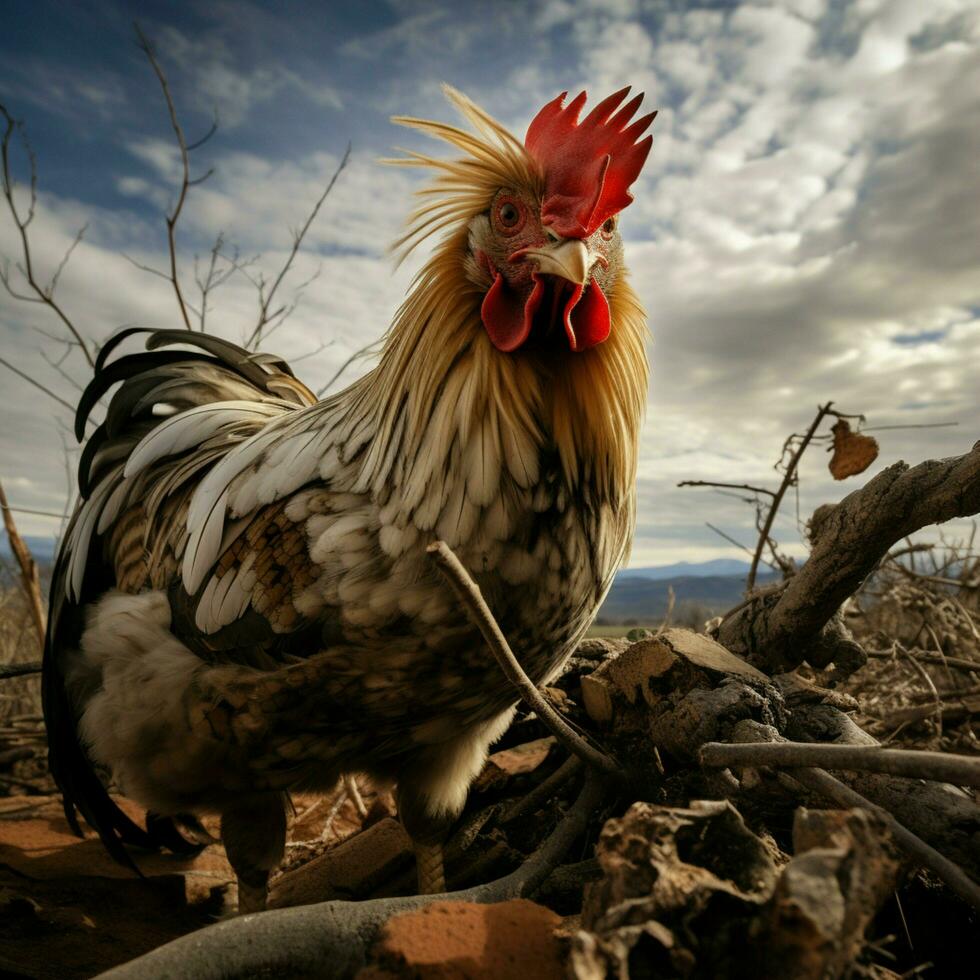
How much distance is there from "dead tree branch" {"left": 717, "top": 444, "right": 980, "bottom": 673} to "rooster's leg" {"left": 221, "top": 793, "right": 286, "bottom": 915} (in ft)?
5.71

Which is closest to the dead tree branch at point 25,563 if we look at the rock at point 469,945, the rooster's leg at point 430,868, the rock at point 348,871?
the rock at point 348,871

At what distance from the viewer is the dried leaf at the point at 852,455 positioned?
→ 2736 millimetres

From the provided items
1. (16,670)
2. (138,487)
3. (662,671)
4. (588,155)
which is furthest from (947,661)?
(16,670)

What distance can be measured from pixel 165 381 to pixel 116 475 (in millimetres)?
489

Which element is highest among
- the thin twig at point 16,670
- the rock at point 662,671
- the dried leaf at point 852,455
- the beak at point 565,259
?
the beak at point 565,259

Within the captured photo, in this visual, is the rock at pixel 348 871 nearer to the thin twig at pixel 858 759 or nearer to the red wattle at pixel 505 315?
the thin twig at pixel 858 759

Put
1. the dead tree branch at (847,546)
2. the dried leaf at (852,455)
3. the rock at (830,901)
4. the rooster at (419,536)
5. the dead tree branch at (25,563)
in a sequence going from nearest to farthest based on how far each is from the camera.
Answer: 1. the rock at (830,901)
2. the dead tree branch at (847,546)
3. the rooster at (419,536)
4. the dried leaf at (852,455)
5. the dead tree branch at (25,563)

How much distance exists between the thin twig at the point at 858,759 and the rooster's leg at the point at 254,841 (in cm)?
175

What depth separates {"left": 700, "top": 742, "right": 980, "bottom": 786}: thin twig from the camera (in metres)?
0.98

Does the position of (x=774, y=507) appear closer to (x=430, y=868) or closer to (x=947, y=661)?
(x=947, y=661)

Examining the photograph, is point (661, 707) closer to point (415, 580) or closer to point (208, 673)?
point (415, 580)

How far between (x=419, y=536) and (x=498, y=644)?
0.56m

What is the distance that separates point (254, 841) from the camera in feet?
7.97

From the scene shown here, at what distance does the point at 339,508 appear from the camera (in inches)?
77.7
